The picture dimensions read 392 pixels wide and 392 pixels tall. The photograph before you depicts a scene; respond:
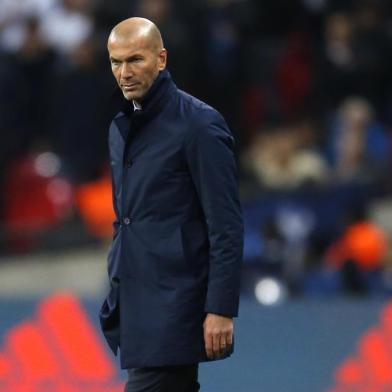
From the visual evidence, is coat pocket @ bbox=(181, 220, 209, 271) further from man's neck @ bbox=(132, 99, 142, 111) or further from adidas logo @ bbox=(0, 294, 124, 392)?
adidas logo @ bbox=(0, 294, 124, 392)

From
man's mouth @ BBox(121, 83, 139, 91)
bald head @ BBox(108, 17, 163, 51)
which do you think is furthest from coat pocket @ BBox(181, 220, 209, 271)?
bald head @ BBox(108, 17, 163, 51)

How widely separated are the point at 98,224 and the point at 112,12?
1.97m

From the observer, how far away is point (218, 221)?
3.71 m

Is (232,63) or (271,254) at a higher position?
(232,63)

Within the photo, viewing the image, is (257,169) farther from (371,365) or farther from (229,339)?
(229,339)

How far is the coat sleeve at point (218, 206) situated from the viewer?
370 cm

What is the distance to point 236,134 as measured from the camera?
9867 millimetres

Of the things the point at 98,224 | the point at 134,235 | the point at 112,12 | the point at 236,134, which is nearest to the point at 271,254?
the point at 98,224

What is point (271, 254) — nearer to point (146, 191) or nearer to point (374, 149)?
point (374, 149)

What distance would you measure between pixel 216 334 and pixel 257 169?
5.45 m

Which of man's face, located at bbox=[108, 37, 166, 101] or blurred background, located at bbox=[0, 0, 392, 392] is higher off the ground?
man's face, located at bbox=[108, 37, 166, 101]

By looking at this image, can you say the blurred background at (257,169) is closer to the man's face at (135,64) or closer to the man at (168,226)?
the man at (168,226)

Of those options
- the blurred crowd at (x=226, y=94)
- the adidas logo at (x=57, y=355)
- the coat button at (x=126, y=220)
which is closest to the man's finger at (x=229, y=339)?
the coat button at (x=126, y=220)

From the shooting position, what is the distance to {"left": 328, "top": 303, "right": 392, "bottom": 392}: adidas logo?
6.70 metres
